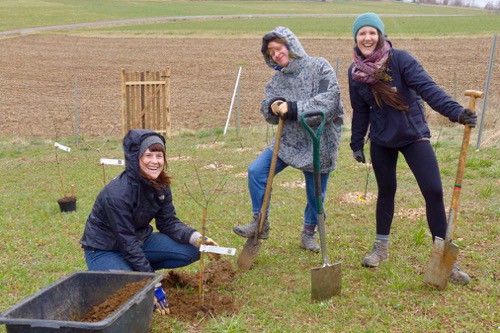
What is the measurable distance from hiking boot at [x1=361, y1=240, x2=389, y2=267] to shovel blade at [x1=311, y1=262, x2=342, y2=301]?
0.62 m

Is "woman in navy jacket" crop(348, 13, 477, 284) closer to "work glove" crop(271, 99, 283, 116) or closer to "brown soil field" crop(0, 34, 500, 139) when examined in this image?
"work glove" crop(271, 99, 283, 116)

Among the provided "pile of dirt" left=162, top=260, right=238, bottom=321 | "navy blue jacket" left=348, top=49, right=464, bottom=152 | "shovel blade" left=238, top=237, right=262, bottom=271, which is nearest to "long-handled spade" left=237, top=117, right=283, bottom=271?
"shovel blade" left=238, top=237, right=262, bottom=271

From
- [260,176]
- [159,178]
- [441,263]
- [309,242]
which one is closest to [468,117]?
[441,263]

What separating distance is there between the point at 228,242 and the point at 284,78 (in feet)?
5.77

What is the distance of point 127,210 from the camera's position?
4023mm

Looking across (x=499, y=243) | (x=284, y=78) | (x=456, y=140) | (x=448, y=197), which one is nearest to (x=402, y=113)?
(x=284, y=78)

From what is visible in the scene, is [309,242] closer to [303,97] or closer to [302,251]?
[302,251]

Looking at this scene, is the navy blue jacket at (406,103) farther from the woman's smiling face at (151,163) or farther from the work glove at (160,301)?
the work glove at (160,301)

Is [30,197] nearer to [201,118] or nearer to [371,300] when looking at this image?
[371,300]

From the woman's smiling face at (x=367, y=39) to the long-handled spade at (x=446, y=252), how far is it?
2.38 feet

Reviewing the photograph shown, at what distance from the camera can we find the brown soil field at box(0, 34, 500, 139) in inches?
655

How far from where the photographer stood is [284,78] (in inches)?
194

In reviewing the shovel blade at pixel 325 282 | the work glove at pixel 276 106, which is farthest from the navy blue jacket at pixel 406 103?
the shovel blade at pixel 325 282

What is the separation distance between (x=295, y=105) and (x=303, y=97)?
8.3 inches
